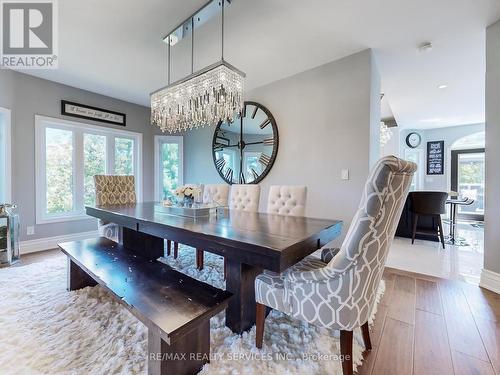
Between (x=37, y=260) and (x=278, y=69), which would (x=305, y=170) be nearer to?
(x=278, y=69)

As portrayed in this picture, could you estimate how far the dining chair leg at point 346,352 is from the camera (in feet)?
3.82

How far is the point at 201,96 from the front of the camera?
2.43 m

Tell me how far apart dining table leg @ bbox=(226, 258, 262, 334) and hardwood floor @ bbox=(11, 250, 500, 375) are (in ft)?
2.34

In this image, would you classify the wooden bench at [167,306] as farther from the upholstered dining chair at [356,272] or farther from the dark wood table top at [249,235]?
the upholstered dining chair at [356,272]

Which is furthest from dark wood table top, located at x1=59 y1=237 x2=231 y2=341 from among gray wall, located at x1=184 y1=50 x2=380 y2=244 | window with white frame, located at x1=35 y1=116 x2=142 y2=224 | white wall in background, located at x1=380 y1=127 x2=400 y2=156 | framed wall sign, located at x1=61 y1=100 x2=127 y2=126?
white wall in background, located at x1=380 y1=127 x2=400 y2=156

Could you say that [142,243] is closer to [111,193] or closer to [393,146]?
[111,193]

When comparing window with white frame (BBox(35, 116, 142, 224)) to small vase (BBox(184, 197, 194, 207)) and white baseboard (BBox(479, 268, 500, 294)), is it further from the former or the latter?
white baseboard (BBox(479, 268, 500, 294))

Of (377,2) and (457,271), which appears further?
(457,271)

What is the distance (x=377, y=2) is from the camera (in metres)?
2.00

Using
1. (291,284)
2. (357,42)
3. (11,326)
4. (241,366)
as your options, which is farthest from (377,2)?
(11,326)

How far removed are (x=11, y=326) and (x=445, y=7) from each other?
426cm

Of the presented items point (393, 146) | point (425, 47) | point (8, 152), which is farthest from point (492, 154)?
point (8, 152)

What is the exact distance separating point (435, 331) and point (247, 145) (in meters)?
3.17

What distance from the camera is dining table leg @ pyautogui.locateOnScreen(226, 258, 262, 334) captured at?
1557mm
